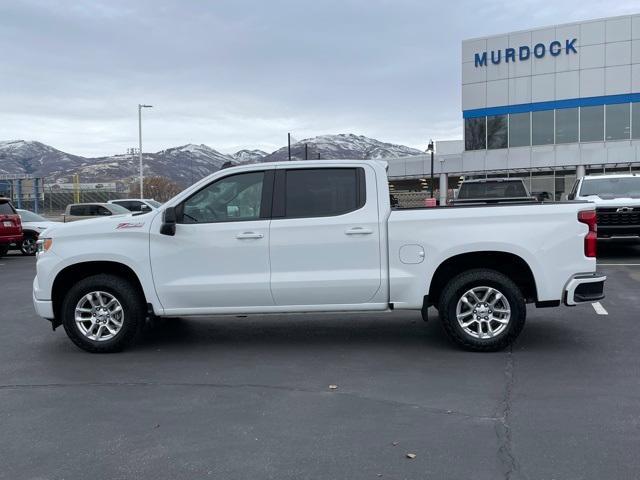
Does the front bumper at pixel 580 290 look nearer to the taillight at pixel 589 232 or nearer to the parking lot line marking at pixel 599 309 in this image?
the taillight at pixel 589 232

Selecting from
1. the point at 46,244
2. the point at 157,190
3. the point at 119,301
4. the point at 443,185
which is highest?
the point at 157,190

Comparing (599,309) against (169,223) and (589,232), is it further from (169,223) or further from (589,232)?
(169,223)

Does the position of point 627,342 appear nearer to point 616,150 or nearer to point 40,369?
point 40,369

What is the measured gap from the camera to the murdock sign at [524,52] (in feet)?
129

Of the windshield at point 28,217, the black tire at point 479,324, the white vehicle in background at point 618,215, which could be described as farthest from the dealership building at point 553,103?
the black tire at point 479,324

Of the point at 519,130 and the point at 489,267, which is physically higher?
the point at 519,130

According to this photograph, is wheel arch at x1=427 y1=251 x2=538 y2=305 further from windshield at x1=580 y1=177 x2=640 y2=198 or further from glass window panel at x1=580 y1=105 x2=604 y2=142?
glass window panel at x1=580 y1=105 x2=604 y2=142

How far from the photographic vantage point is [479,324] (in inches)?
258

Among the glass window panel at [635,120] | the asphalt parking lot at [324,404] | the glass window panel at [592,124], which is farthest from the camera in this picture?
the glass window panel at [592,124]

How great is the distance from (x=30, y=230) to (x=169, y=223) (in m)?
14.3

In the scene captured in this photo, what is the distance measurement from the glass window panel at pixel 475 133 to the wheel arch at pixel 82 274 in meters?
38.6

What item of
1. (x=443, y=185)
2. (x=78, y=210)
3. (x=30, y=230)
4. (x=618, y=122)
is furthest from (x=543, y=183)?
(x=30, y=230)

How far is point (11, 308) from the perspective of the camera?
9.84 metres

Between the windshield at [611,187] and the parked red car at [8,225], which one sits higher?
the windshield at [611,187]
